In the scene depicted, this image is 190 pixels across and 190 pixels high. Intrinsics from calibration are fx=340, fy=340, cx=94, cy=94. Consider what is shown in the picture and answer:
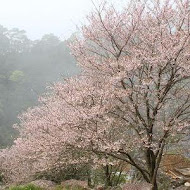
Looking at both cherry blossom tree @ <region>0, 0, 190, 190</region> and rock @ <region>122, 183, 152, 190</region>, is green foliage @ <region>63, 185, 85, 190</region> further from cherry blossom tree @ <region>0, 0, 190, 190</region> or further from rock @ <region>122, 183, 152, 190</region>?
rock @ <region>122, 183, 152, 190</region>

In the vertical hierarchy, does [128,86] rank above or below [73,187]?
above

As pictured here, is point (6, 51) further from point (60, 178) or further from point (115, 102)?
point (115, 102)

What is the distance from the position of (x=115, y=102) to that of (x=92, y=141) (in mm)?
1342

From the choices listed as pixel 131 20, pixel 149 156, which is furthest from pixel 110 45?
pixel 149 156

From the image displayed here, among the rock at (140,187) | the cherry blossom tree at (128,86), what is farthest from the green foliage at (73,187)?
the rock at (140,187)

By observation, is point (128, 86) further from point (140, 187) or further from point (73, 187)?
point (73, 187)

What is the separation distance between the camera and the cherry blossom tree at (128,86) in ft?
26.8

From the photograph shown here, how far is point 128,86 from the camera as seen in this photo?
9023 mm

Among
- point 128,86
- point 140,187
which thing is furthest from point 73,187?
point 128,86

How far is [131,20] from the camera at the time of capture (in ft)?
30.1

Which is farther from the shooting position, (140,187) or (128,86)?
(140,187)

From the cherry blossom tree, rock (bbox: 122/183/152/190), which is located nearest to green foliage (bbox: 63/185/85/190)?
the cherry blossom tree

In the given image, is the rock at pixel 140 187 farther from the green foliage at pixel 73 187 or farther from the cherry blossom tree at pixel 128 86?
the green foliage at pixel 73 187

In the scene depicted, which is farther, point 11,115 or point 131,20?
point 11,115
